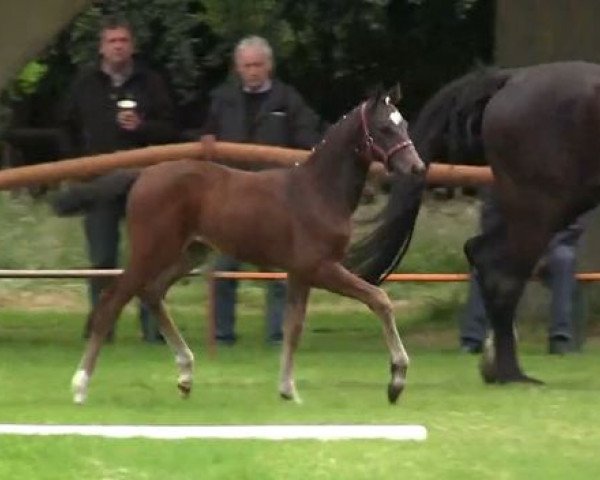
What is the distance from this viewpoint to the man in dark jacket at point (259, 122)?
43.4 ft

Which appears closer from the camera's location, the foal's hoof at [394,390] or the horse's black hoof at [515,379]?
the foal's hoof at [394,390]

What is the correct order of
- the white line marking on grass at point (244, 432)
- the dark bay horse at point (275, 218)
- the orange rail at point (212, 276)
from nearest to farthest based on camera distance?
1. the white line marking on grass at point (244, 432)
2. the dark bay horse at point (275, 218)
3. the orange rail at point (212, 276)

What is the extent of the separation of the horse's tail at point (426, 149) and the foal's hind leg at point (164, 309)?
1131 millimetres

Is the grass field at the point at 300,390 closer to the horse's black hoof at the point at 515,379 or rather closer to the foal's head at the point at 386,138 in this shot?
the horse's black hoof at the point at 515,379

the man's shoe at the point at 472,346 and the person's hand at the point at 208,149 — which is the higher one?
the person's hand at the point at 208,149

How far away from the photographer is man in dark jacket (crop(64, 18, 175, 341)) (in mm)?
13445

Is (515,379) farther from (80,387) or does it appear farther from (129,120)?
(129,120)

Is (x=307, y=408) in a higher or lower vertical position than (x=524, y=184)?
lower

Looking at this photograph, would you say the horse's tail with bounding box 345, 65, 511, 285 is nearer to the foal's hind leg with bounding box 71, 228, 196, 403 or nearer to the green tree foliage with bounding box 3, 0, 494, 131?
the foal's hind leg with bounding box 71, 228, 196, 403

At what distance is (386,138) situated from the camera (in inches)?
402

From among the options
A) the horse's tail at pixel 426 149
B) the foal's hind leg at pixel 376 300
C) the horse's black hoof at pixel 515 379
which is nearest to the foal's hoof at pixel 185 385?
the foal's hind leg at pixel 376 300

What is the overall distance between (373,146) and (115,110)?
3.71 metres

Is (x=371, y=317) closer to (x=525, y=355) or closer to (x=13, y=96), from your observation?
(x=525, y=355)

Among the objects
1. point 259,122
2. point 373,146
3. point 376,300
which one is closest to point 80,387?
point 376,300
